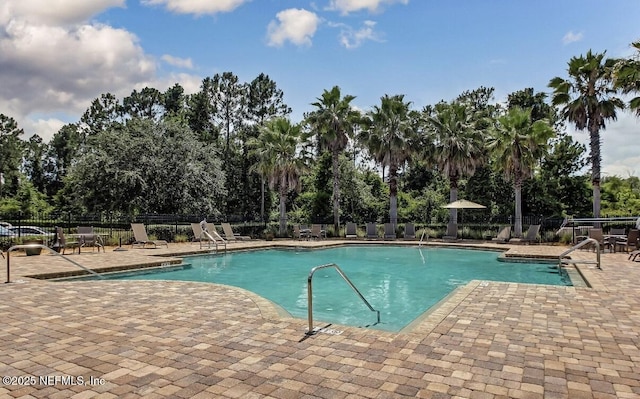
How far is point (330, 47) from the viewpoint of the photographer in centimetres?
1608

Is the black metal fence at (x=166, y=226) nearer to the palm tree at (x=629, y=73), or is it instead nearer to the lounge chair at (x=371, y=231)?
the lounge chair at (x=371, y=231)

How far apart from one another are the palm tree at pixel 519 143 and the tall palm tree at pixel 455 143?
2.02 m

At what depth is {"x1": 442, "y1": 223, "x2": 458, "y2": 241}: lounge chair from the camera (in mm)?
21219

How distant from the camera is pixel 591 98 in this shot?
19812mm

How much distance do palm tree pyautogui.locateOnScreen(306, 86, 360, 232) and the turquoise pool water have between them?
8.37 meters

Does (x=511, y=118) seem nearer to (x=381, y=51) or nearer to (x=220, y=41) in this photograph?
(x=381, y=51)

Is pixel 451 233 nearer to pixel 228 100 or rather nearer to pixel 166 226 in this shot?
pixel 166 226

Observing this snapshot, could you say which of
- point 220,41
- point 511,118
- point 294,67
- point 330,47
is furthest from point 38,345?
point 511,118

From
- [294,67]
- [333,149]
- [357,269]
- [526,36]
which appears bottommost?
[357,269]

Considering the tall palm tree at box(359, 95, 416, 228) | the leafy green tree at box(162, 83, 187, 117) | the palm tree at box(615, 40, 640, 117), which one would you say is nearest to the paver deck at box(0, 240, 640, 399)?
the palm tree at box(615, 40, 640, 117)

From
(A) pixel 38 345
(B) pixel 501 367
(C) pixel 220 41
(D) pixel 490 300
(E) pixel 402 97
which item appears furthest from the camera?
(E) pixel 402 97

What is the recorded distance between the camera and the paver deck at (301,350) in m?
3.24

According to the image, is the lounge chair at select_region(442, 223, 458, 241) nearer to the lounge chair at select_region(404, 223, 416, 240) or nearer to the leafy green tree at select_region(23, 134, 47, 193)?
the lounge chair at select_region(404, 223, 416, 240)

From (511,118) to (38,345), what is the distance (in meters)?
21.2
